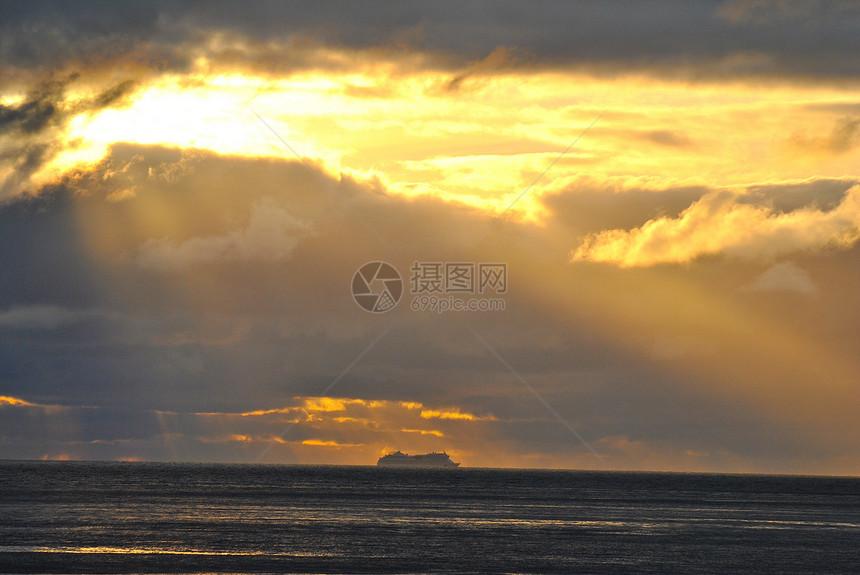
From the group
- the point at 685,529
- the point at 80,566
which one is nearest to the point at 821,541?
the point at 685,529

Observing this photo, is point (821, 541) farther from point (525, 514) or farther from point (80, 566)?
point (80, 566)

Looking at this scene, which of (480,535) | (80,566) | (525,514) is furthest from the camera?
(525,514)

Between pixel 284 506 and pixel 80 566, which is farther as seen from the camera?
pixel 284 506

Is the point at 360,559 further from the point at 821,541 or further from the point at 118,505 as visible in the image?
the point at 118,505

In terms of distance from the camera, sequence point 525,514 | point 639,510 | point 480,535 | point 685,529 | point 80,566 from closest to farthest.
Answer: point 80,566 < point 480,535 < point 685,529 < point 525,514 < point 639,510

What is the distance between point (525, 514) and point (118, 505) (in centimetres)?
5115

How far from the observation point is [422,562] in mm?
57469

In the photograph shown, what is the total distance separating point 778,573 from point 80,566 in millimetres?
46557

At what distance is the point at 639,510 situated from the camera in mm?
121812

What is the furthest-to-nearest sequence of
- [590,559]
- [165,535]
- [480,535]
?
[480,535] < [165,535] < [590,559]

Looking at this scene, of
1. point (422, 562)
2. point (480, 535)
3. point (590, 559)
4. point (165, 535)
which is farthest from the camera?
point (480, 535)

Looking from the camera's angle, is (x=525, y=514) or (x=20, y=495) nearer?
(x=525, y=514)

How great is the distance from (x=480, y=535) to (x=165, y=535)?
27.3 m

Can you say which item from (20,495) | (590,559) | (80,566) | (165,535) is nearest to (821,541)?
(590,559)
